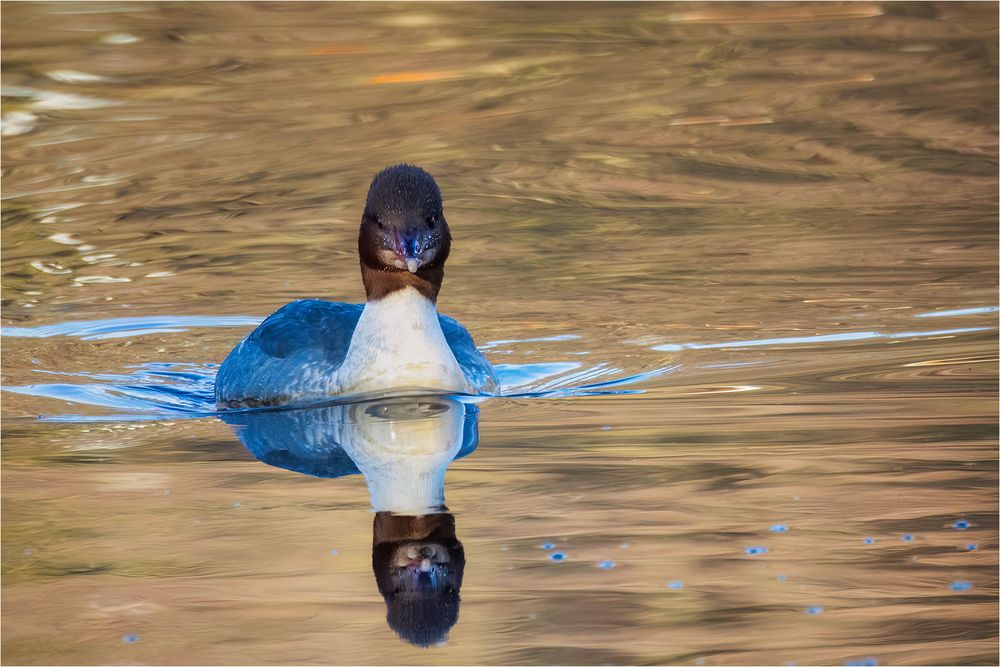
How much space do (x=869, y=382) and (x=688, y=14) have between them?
12.6m

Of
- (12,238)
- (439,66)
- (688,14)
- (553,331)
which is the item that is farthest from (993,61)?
(12,238)

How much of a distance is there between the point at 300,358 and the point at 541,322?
2.35 metres

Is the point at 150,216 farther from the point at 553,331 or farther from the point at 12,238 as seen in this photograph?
the point at 553,331

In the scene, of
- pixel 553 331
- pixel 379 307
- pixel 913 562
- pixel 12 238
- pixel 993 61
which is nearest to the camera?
pixel 913 562

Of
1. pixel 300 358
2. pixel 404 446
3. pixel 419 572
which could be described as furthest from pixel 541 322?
pixel 419 572

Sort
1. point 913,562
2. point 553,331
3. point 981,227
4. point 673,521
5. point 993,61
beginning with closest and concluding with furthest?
point 913,562
point 673,521
point 553,331
point 981,227
point 993,61

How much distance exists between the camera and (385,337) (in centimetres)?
943

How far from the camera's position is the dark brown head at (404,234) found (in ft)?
30.1

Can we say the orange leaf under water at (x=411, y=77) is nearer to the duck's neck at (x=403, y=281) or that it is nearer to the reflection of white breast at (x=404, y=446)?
the duck's neck at (x=403, y=281)

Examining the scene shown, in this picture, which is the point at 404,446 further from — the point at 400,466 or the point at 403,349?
the point at 403,349

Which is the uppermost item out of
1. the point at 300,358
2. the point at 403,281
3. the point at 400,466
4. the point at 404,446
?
the point at 403,281

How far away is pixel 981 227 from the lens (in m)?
13.2

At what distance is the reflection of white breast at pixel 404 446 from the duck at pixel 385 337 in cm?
18

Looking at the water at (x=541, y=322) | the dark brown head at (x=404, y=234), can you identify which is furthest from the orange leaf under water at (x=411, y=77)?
the dark brown head at (x=404, y=234)
